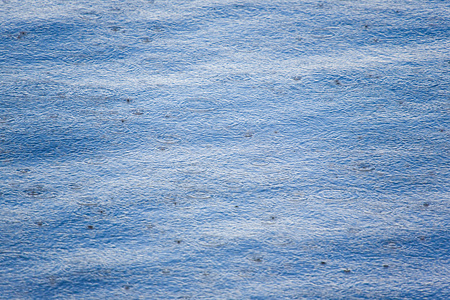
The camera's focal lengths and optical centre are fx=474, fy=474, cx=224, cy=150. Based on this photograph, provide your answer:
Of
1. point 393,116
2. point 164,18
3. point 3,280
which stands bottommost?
point 3,280

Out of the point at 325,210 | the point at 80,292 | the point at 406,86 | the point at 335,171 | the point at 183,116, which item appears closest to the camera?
the point at 80,292

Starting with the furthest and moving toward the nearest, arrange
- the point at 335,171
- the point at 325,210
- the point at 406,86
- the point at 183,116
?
the point at 406,86, the point at 183,116, the point at 335,171, the point at 325,210

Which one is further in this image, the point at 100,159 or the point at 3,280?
the point at 100,159

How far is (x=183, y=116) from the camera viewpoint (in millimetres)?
2775

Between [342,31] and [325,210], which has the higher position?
[342,31]

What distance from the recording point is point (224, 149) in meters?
2.61

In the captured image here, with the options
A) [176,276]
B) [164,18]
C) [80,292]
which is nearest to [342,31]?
[164,18]

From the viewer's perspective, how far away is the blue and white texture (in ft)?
6.85

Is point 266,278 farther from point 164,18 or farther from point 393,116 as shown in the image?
point 164,18

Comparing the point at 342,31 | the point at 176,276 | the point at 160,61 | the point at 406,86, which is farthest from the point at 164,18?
the point at 176,276

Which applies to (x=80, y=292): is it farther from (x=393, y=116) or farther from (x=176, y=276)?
(x=393, y=116)

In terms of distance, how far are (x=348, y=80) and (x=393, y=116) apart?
38 centimetres

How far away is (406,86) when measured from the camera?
2.97m

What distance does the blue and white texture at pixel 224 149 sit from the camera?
82.2 inches
